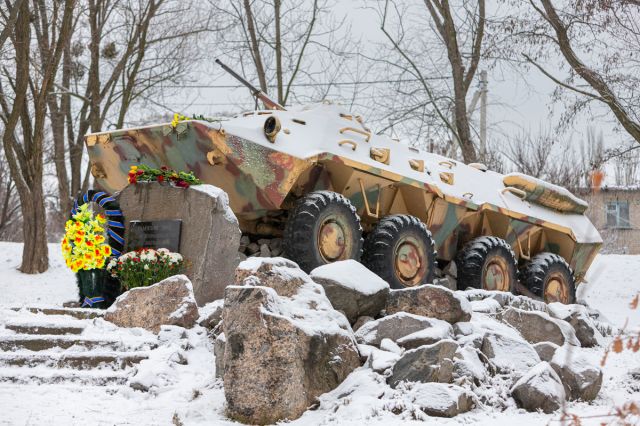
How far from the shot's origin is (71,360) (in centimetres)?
722

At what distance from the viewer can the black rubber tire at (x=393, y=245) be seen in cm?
1043

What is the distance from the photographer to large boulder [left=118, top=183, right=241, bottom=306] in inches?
361

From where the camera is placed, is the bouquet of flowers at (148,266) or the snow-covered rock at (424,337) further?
the bouquet of flowers at (148,266)

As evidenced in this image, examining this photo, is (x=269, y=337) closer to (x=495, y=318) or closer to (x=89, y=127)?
(x=495, y=318)

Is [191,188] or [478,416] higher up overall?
[191,188]

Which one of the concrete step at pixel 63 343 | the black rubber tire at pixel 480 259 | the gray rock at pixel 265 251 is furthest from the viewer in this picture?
the black rubber tire at pixel 480 259

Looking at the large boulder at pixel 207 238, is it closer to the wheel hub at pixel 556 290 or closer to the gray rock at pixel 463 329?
the gray rock at pixel 463 329

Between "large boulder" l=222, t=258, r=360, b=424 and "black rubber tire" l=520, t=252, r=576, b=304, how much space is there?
6.79 m

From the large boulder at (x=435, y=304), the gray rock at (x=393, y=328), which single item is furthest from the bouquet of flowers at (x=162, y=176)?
the gray rock at (x=393, y=328)

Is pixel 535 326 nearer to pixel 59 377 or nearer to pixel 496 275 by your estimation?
pixel 496 275

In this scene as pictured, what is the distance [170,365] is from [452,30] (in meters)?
13.2

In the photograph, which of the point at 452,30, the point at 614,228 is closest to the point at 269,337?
the point at 452,30

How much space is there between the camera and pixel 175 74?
2092cm

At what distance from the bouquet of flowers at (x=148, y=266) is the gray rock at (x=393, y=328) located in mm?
2557
